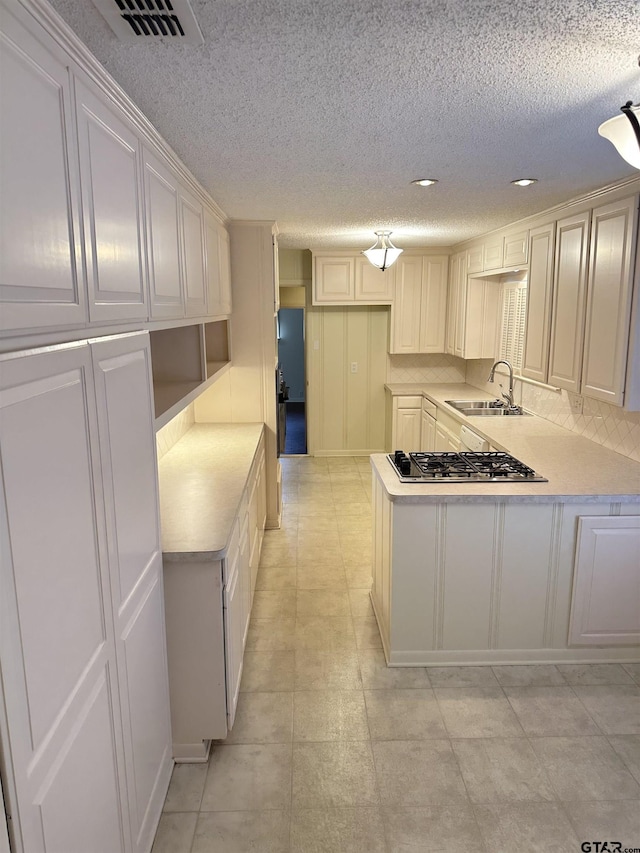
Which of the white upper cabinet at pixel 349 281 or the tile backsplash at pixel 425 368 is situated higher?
the white upper cabinet at pixel 349 281

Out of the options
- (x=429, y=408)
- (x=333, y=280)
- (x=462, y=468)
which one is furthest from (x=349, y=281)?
(x=462, y=468)

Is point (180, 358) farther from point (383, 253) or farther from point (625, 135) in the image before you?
point (625, 135)

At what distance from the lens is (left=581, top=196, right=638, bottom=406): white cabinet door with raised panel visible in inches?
109

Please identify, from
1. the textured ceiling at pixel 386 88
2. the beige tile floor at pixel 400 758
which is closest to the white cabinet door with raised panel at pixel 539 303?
the textured ceiling at pixel 386 88

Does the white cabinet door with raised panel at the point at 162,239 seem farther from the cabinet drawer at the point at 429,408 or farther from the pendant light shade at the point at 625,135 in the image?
the cabinet drawer at the point at 429,408

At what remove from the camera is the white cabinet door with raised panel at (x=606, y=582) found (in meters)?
2.80

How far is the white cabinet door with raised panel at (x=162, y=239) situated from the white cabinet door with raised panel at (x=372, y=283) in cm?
390

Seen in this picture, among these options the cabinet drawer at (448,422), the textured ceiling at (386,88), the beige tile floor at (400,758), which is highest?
the textured ceiling at (386,88)

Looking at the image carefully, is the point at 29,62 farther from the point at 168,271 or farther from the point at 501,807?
the point at 501,807

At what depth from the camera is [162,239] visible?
2.18 m

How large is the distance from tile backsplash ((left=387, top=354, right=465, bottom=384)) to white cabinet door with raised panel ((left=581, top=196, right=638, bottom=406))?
3.41 m

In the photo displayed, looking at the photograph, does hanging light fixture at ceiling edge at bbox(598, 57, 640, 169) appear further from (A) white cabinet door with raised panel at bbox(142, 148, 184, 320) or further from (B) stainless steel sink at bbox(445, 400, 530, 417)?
(B) stainless steel sink at bbox(445, 400, 530, 417)

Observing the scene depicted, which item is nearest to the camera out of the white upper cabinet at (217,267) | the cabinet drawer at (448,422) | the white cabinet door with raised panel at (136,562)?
the white cabinet door with raised panel at (136,562)

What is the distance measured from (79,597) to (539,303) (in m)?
3.36
